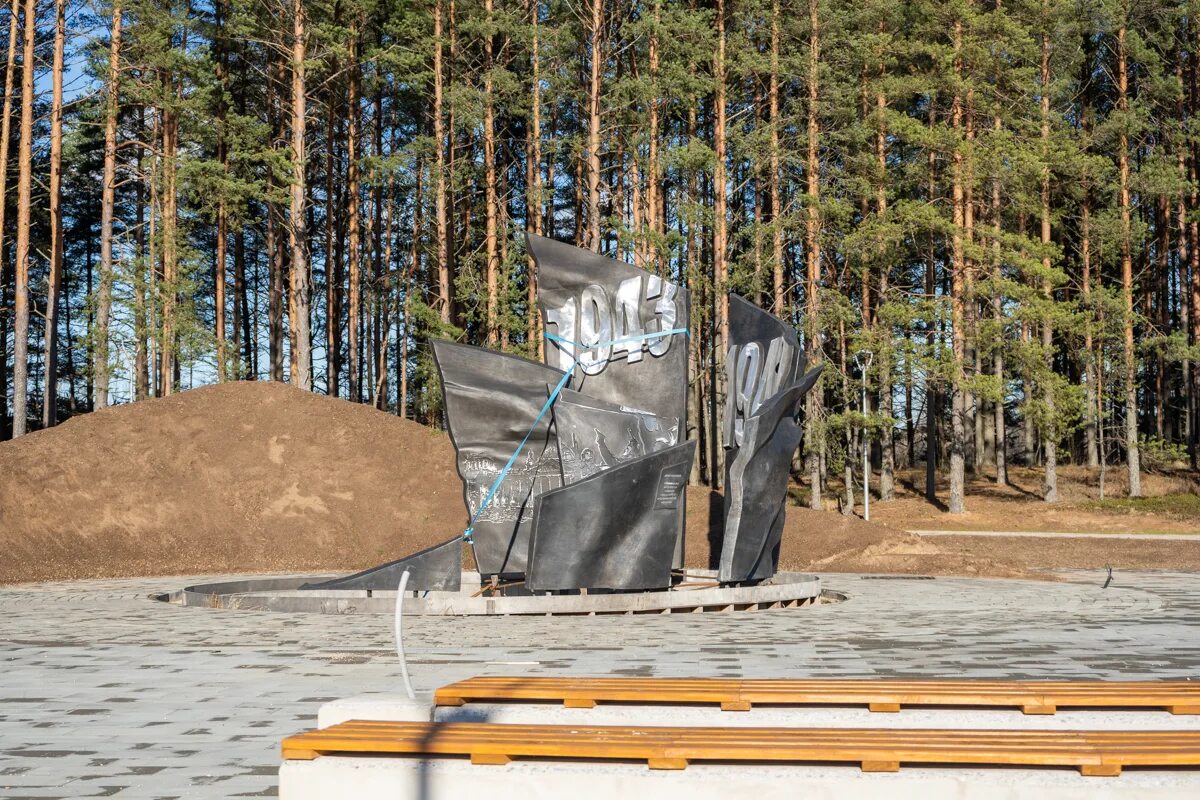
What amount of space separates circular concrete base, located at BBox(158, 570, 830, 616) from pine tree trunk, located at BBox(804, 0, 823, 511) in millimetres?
17314

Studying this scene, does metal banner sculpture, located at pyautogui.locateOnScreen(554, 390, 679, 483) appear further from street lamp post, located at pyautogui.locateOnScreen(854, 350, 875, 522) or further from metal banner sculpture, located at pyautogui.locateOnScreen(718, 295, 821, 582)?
street lamp post, located at pyautogui.locateOnScreen(854, 350, 875, 522)

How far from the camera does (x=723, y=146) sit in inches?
1363

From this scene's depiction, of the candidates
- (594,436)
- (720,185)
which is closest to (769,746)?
(594,436)

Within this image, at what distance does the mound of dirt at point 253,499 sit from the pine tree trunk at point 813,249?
6.98m

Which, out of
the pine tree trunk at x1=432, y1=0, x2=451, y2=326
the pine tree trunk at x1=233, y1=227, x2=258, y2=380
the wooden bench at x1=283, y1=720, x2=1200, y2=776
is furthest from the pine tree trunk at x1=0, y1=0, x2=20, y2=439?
the wooden bench at x1=283, y1=720, x2=1200, y2=776

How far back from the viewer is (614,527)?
15898 millimetres

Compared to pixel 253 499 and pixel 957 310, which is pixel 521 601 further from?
pixel 957 310

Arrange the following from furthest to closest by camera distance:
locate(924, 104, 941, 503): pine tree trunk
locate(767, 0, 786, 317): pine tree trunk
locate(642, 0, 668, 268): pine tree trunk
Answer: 1. locate(924, 104, 941, 503): pine tree trunk
2. locate(767, 0, 786, 317): pine tree trunk
3. locate(642, 0, 668, 268): pine tree trunk

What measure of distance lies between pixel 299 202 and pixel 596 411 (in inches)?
757

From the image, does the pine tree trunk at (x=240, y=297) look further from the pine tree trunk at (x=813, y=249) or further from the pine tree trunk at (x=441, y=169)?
the pine tree trunk at (x=813, y=249)

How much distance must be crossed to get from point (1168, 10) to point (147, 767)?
140 ft

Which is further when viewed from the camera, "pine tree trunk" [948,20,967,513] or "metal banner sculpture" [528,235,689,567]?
"pine tree trunk" [948,20,967,513]

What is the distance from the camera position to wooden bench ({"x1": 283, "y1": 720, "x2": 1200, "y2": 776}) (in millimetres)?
4672

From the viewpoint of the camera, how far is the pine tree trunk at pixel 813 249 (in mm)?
35281
